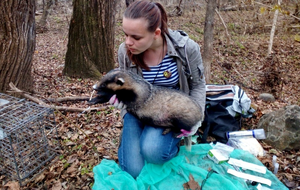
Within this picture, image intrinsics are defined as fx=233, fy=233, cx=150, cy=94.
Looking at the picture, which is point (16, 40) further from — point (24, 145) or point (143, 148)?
point (143, 148)

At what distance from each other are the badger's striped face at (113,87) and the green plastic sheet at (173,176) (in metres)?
1.03

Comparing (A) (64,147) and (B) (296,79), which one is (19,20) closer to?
(A) (64,147)

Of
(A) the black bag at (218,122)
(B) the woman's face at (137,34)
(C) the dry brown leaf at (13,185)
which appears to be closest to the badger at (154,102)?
(B) the woman's face at (137,34)

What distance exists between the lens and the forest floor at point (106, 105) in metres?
3.48

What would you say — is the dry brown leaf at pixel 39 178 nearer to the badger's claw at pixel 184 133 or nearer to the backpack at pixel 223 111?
the badger's claw at pixel 184 133

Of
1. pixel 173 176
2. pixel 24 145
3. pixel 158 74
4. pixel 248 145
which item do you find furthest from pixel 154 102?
pixel 24 145

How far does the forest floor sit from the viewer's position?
3.48 m

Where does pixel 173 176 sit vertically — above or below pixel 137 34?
below

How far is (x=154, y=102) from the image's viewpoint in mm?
3121

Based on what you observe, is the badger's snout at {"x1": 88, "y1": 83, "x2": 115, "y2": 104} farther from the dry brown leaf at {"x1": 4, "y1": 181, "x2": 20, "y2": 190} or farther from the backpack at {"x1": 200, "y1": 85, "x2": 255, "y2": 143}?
the backpack at {"x1": 200, "y1": 85, "x2": 255, "y2": 143}

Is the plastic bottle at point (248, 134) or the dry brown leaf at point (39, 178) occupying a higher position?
the plastic bottle at point (248, 134)

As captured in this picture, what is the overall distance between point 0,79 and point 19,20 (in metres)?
1.19

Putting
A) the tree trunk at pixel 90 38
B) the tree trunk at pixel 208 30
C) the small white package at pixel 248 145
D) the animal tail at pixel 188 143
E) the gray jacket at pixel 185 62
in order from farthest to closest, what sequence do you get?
the tree trunk at pixel 208 30 < the tree trunk at pixel 90 38 < the small white package at pixel 248 145 < the animal tail at pixel 188 143 < the gray jacket at pixel 185 62

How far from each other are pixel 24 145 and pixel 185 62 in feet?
8.56
